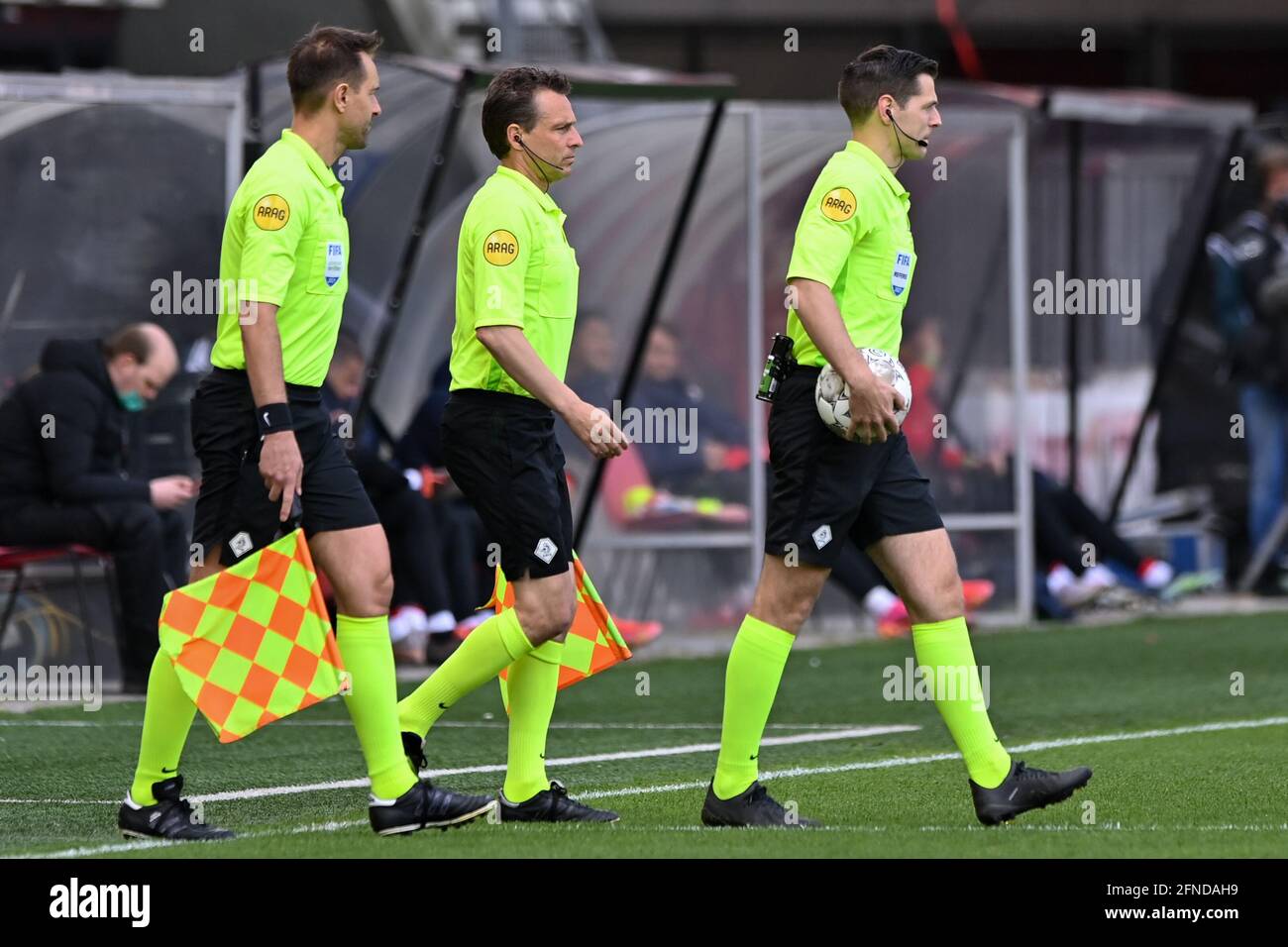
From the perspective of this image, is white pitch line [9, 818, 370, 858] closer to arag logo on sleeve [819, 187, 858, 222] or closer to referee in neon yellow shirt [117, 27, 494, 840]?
referee in neon yellow shirt [117, 27, 494, 840]

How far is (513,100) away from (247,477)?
4.19 feet

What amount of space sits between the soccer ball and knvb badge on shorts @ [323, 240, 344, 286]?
4.19 feet

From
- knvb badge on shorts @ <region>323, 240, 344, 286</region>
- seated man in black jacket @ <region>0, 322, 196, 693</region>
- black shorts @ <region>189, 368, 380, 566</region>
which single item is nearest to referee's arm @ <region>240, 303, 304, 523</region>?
black shorts @ <region>189, 368, 380, 566</region>

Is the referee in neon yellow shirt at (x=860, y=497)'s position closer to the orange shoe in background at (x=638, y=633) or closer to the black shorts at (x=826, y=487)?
the black shorts at (x=826, y=487)

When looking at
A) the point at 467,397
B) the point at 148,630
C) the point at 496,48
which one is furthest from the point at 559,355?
the point at 496,48

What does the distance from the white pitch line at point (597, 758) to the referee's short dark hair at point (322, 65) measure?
2.12 meters

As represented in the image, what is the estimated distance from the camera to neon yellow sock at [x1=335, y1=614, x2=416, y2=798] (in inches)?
246

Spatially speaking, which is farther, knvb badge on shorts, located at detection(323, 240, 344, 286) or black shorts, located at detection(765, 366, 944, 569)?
black shorts, located at detection(765, 366, 944, 569)

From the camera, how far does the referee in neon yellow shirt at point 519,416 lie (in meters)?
6.40

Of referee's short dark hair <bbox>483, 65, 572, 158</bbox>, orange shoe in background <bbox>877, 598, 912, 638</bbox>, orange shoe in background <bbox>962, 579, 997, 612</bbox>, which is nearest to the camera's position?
referee's short dark hair <bbox>483, 65, 572, 158</bbox>

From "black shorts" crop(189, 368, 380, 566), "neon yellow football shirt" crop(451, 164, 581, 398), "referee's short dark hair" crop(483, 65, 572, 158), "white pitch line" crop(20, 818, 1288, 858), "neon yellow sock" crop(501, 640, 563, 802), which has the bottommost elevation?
"white pitch line" crop(20, 818, 1288, 858)

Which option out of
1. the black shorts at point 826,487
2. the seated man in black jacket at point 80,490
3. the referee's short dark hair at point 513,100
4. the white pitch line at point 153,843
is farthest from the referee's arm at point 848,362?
the seated man in black jacket at point 80,490

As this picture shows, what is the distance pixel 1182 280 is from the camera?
15.7 metres

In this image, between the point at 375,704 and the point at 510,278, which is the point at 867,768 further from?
the point at 510,278
